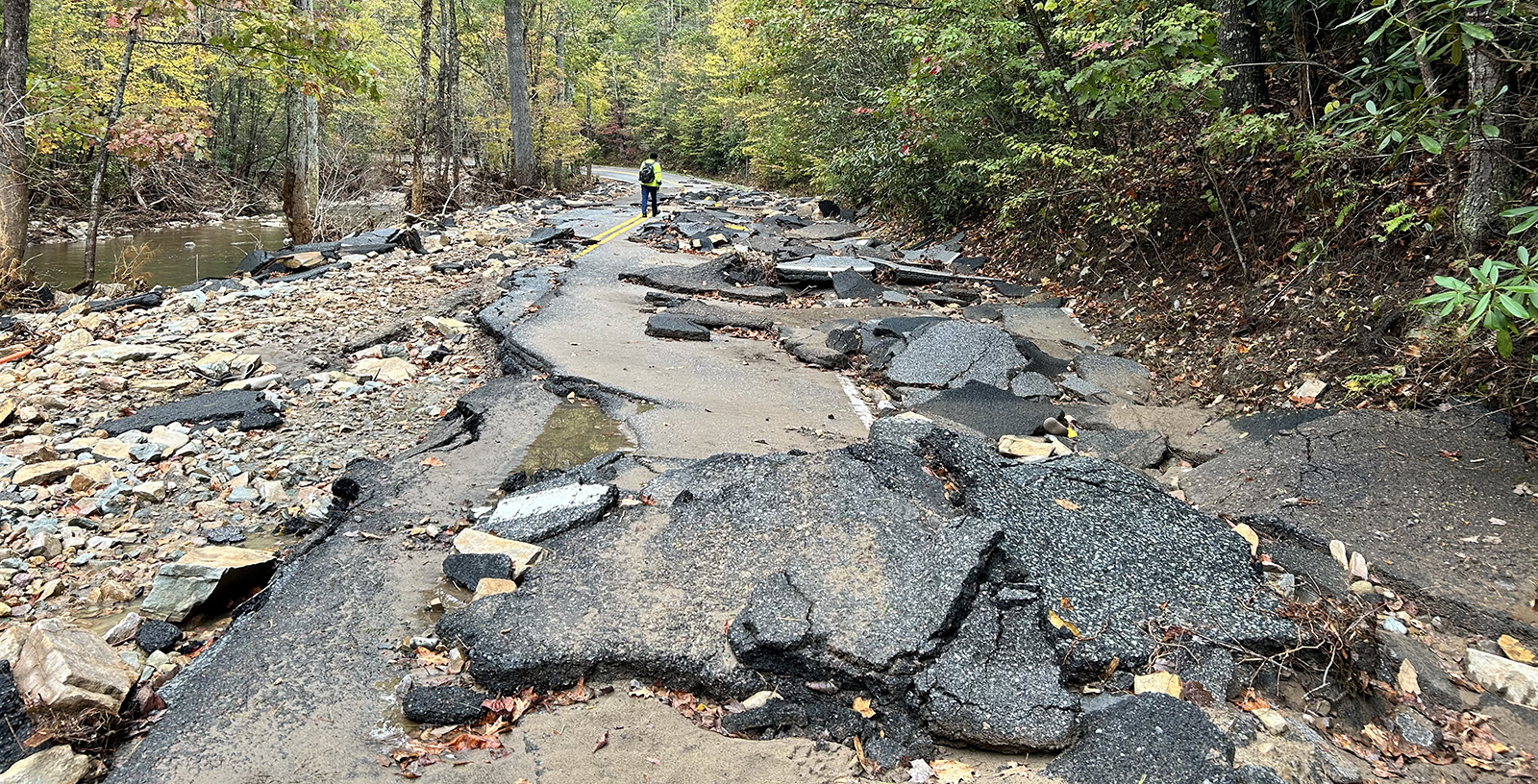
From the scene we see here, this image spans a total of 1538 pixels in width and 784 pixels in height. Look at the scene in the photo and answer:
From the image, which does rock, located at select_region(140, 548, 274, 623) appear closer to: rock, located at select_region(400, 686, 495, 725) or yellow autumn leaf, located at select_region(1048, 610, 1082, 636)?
rock, located at select_region(400, 686, 495, 725)

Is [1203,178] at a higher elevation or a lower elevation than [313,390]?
higher

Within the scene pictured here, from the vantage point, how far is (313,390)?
6.06m

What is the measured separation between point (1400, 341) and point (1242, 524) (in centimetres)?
244

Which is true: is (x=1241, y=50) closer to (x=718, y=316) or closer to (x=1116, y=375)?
(x=1116, y=375)

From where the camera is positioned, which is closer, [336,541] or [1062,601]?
[1062,601]

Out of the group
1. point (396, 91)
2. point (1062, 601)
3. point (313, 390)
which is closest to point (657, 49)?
point (396, 91)

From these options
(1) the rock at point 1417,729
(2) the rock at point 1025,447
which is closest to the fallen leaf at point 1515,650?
(1) the rock at point 1417,729

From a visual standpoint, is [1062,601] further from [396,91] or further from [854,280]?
[396,91]

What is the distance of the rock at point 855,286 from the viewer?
981 centimetres

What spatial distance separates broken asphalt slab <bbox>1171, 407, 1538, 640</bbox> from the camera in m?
3.58

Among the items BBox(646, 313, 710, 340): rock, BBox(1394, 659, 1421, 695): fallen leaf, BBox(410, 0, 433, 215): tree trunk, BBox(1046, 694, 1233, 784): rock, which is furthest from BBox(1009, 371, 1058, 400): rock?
BBox(410, 0, 433, 215): tree trunk

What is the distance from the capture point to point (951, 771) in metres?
2.50

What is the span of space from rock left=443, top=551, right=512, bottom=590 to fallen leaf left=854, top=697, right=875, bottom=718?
1.51 metres

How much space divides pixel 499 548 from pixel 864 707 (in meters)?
1.73
